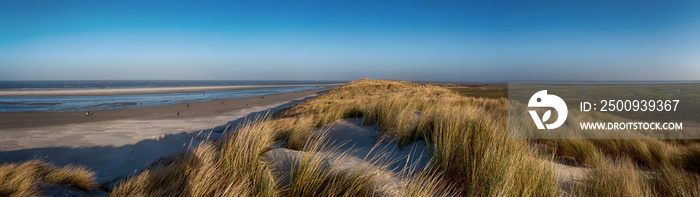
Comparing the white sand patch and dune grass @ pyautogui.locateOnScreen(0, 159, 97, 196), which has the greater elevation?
dune grass @ pyautogui.locateOnScreen(0, 159, 97, 196)

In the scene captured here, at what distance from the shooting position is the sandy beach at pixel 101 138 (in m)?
6.54

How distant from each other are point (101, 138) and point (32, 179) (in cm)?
725

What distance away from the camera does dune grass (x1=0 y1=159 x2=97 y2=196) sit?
2528 mm

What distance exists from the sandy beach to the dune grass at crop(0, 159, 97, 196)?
59.6 inches

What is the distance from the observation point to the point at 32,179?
2947 mm

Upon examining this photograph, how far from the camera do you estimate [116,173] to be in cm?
560

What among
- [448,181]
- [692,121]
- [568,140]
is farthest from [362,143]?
[692,121]

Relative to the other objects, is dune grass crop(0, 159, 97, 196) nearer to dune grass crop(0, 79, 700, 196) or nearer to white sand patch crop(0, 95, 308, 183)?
dune grass crop(0, 79, 700, 196)

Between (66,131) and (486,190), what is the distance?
1325 cm

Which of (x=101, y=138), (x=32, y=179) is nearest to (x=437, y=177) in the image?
(x=32, y=179)

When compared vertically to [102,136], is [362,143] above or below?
above

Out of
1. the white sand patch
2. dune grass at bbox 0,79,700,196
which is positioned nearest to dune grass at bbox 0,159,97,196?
dune grass at bbox 0,79,700,196

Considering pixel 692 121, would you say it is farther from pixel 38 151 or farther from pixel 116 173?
pixel 38 151

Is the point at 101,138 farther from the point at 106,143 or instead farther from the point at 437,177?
the point at 437,177
